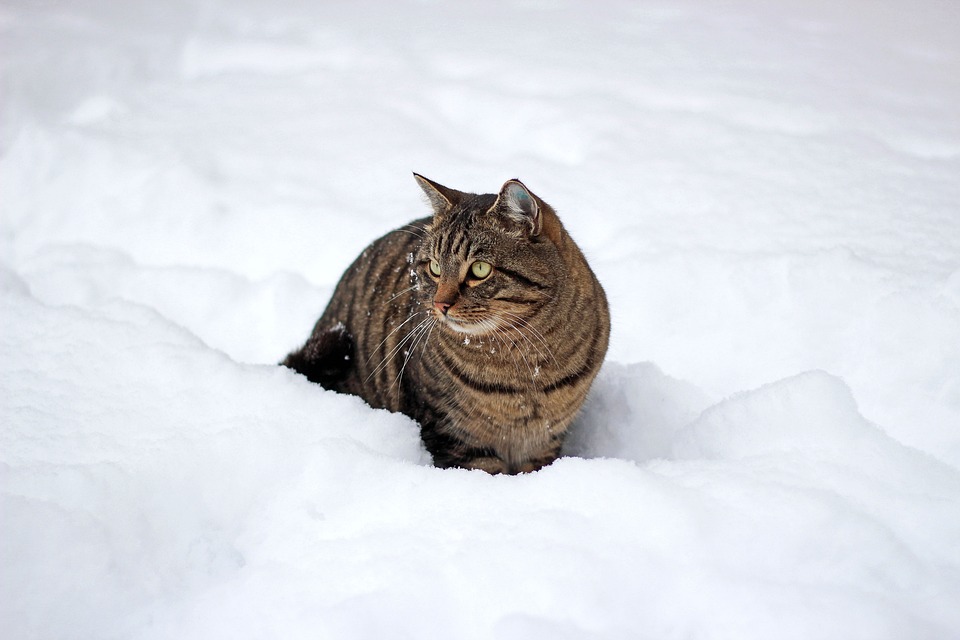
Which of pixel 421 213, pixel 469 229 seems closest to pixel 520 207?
pixel 469 229

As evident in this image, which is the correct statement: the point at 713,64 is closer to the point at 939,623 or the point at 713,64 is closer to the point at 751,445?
the point at 751,445

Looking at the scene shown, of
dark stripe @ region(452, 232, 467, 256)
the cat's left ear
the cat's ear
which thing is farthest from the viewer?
the cat's ear

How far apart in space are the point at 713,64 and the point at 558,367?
398 centimetres

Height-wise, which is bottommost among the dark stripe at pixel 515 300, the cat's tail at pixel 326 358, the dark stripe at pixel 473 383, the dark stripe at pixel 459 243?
the cat's tail at pixel 326 358

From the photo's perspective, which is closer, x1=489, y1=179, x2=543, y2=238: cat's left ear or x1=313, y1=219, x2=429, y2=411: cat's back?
x1=489, y1=179, x2=543, y2=238: cat's left ear

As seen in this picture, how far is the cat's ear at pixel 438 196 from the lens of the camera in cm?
218

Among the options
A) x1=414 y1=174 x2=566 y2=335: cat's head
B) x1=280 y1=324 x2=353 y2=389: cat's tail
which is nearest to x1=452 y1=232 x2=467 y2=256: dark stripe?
x1=414 y1=174 x2=566 y2=335: cat's head

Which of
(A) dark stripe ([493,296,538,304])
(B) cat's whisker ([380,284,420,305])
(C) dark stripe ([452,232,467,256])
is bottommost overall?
(B) cat's whisker ([380,284,420,305])

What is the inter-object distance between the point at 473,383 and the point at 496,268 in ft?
1.18

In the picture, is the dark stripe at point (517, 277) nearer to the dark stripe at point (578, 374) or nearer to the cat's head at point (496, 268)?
the cat's head at point (496, 268)

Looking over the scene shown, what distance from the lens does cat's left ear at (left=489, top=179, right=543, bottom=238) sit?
76.9 inches

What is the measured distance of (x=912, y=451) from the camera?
1.71 meters

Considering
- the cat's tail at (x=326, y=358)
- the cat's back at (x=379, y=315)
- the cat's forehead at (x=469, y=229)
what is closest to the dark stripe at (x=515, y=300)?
the cat's forehead at (x=469, y=229)

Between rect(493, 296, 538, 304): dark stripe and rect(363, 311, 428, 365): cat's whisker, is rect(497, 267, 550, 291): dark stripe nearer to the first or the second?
rect(493, 296, 538, 304): dark stripe
